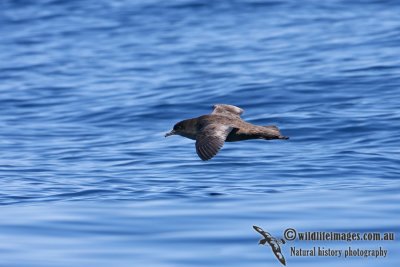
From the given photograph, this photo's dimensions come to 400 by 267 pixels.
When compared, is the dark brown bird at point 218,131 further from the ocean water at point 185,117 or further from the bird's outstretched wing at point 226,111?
the ocean water at point 185,117

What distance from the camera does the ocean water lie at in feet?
26.4

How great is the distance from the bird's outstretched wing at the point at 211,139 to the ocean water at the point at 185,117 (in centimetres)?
55

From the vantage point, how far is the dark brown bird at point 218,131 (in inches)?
343

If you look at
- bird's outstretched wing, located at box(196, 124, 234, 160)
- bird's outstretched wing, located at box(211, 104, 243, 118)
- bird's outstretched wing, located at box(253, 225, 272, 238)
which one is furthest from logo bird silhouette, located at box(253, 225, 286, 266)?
bird's outstretched wing, located at box(211, 104, 243, 118)

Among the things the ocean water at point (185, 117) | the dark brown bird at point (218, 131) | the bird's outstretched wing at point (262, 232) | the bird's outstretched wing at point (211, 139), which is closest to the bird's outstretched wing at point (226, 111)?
the dark brown bird at point (218, 131)

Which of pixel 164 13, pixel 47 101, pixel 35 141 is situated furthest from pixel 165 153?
pixel 164 13

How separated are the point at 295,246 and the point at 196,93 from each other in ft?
26.0

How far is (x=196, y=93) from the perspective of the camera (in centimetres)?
1538

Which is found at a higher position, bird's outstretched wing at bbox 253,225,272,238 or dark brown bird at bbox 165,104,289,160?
dark brown bird at bbox 165,104,289,160

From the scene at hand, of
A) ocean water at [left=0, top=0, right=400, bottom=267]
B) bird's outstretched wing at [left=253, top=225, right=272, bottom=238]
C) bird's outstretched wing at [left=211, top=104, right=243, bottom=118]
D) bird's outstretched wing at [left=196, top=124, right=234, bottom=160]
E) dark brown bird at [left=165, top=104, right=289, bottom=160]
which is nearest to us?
bird's outstretched wing at [left=253, top=225, right=272, bottom=238]

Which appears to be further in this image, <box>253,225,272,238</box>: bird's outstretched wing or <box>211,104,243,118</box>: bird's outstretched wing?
<box>211,104,243,118</box>: bird's outstretched wing

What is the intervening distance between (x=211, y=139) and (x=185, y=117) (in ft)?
17.2

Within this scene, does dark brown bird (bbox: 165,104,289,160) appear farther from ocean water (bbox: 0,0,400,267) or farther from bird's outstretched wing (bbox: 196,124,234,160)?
ocean water (bbox: 0,0,400,267)

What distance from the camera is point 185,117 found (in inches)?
554
